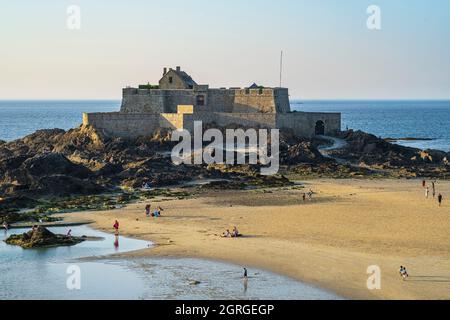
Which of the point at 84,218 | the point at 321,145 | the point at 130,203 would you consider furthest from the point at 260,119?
the point at 84,218

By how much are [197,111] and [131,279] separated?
33.3m

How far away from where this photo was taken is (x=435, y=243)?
27.5 m

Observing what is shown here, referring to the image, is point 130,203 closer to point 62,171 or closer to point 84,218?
point 84,218

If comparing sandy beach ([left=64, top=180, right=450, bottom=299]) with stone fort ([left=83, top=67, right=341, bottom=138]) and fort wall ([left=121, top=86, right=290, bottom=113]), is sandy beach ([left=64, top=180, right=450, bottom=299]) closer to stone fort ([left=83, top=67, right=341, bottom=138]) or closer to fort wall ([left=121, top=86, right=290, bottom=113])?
stone fort ([left=83, top=67, right=341, bottom=138])

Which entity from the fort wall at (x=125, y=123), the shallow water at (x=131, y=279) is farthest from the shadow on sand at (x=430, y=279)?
the fort wall at (x=125, y=123)

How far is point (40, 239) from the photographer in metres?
28.6

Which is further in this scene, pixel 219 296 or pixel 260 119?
pixel 260 119

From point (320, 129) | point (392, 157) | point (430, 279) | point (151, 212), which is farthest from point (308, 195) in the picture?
point (320, 129)

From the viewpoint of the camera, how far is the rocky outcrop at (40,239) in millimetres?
28453

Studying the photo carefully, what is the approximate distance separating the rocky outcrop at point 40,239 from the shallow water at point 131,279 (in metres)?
0.69

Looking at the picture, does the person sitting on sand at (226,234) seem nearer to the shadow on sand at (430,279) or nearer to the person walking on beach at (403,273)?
the person walking on beach at (403,273)

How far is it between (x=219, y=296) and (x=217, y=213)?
1244cm

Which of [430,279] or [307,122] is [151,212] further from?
[307,122]
